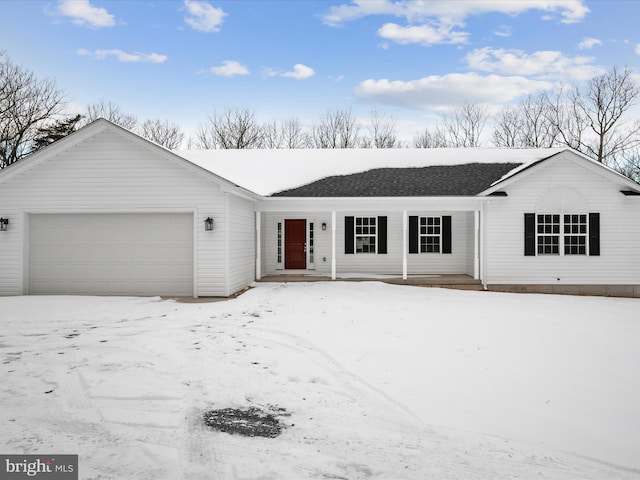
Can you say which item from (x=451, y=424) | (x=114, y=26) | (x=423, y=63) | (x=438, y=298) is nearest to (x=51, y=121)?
(x=114, y=26)

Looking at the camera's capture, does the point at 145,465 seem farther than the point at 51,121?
No

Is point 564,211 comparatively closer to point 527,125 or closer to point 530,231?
point 530,231

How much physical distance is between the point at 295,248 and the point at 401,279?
4246mm

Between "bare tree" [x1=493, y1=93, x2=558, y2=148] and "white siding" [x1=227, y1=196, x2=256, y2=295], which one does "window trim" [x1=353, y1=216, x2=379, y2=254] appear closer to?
"white siding" [x1=227, y1=196, x2=256, y2=295]

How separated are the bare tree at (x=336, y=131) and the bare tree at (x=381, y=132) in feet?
3.79

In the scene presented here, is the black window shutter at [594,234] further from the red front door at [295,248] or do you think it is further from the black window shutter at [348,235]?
the red front door at [295,248]

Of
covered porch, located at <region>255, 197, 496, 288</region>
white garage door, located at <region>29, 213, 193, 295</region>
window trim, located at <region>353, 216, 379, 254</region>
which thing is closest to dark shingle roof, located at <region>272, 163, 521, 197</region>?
covered porch, located at <region>255, 197, 496, 288</region>

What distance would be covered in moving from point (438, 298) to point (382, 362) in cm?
591

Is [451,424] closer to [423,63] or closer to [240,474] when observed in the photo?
[240,474]

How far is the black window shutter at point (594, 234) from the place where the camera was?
12766mm

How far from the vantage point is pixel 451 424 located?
4.17 metres

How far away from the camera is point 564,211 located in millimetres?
12820

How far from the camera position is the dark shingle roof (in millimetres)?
13750

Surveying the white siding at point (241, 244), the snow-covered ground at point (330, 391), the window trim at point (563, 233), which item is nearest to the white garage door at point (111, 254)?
the white siding at point (241, 244)
